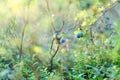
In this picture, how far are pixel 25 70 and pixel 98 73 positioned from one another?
2.37 feet

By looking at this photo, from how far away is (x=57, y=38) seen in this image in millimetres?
3469

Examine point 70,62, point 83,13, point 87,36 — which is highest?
point 83,13

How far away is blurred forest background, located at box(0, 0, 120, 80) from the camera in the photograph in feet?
10.5

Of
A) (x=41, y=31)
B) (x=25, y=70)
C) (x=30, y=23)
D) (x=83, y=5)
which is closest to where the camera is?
(x=83, y=5)

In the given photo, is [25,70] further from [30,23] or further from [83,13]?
[83,13]

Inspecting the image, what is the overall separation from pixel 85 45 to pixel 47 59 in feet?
1.70

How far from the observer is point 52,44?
3629mm

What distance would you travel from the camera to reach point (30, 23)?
140 inches

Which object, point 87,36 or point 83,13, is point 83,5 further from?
point 87,36

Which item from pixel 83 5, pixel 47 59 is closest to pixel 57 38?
pixel 47 59

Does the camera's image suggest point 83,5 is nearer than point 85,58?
Yes

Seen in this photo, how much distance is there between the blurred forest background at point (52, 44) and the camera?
10.5 feet

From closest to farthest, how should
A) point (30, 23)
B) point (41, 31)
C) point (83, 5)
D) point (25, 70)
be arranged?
point (83, 5), point (25, 70), point (30, 23), point (41, 31)

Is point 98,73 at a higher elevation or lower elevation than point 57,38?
lower
